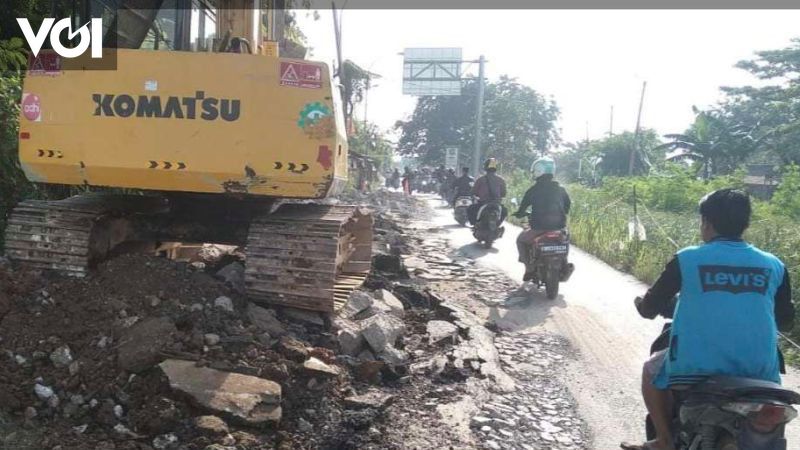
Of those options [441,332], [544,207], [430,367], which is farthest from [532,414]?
[544,207]

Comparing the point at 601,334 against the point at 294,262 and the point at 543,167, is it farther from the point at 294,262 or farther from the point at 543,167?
the point at 294,262

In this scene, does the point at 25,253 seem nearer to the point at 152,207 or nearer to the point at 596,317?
the point at 152,207

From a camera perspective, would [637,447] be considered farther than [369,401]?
No

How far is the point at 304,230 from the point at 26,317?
1.83 m

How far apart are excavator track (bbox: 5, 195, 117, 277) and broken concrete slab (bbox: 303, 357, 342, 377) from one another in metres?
1.96

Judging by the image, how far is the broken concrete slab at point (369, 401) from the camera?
3.76 meters

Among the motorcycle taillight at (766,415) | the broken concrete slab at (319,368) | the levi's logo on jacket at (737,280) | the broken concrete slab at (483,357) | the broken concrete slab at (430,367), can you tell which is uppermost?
the levi's logo on jacket at (737,280)

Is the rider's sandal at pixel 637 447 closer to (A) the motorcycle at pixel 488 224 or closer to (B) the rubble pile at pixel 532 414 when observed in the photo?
(B) the rubble pile at pixel 532 414

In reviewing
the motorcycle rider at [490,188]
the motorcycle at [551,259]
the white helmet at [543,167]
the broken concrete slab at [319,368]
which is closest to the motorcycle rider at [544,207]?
the white helmet at [543,167]

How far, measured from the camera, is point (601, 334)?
6262mm

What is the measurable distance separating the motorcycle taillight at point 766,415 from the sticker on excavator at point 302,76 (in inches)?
127

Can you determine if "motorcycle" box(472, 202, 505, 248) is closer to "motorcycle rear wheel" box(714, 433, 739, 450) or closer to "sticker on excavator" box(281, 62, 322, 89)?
"sticker on excavator" box(281, 62, 322, 89)

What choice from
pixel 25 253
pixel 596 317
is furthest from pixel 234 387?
pixel 596 317

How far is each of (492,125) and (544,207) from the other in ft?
138
